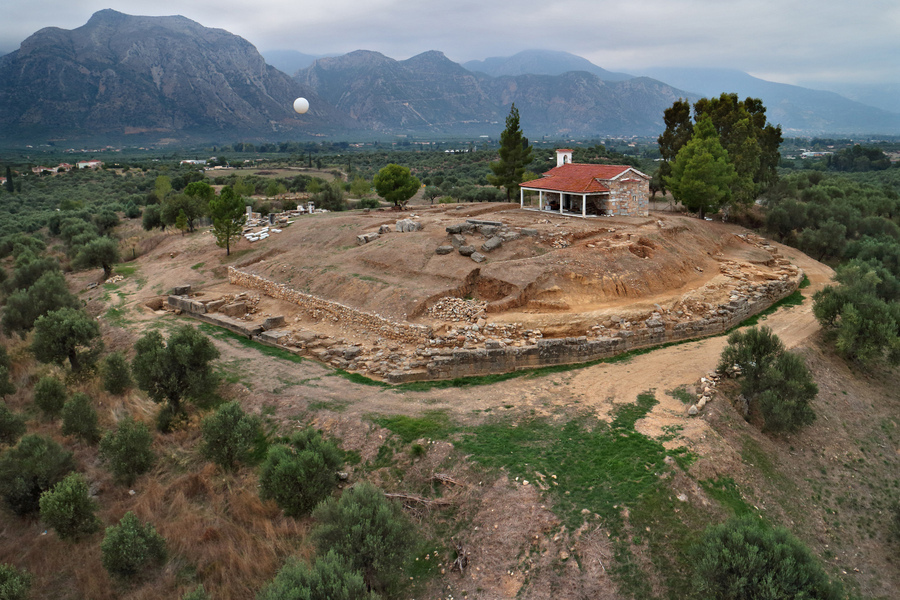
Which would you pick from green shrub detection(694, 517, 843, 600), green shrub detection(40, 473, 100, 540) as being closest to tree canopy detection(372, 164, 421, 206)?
green shrub detection(40, 473, 100, 540)

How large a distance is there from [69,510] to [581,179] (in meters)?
27.8

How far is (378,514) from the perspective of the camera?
1006 centimetres

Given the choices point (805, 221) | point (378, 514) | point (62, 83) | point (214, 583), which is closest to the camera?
point (378, 514)

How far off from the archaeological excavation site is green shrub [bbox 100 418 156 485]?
6.36 meters

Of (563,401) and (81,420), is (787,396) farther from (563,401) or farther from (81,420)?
(81,420)

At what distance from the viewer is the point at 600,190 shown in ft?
97.7

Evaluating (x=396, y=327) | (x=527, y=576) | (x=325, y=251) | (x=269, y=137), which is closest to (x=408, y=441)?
(x=527, y=576)

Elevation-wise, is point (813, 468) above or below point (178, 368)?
below

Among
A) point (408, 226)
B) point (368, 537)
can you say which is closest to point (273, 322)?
point (408, 226)

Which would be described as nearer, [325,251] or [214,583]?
[214,583]

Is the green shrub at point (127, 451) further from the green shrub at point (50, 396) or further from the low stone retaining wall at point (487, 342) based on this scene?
the low stone retaining wall at point (487, 342)

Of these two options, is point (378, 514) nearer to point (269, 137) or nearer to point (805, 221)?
point (805, 221)

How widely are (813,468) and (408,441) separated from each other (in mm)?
10458

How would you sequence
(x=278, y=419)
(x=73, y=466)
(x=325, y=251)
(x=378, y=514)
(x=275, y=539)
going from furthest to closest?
(x=325, y=251), (x=278, y=419), (x=73, y=466), (x=275, y=539), (x=378, y=514)
